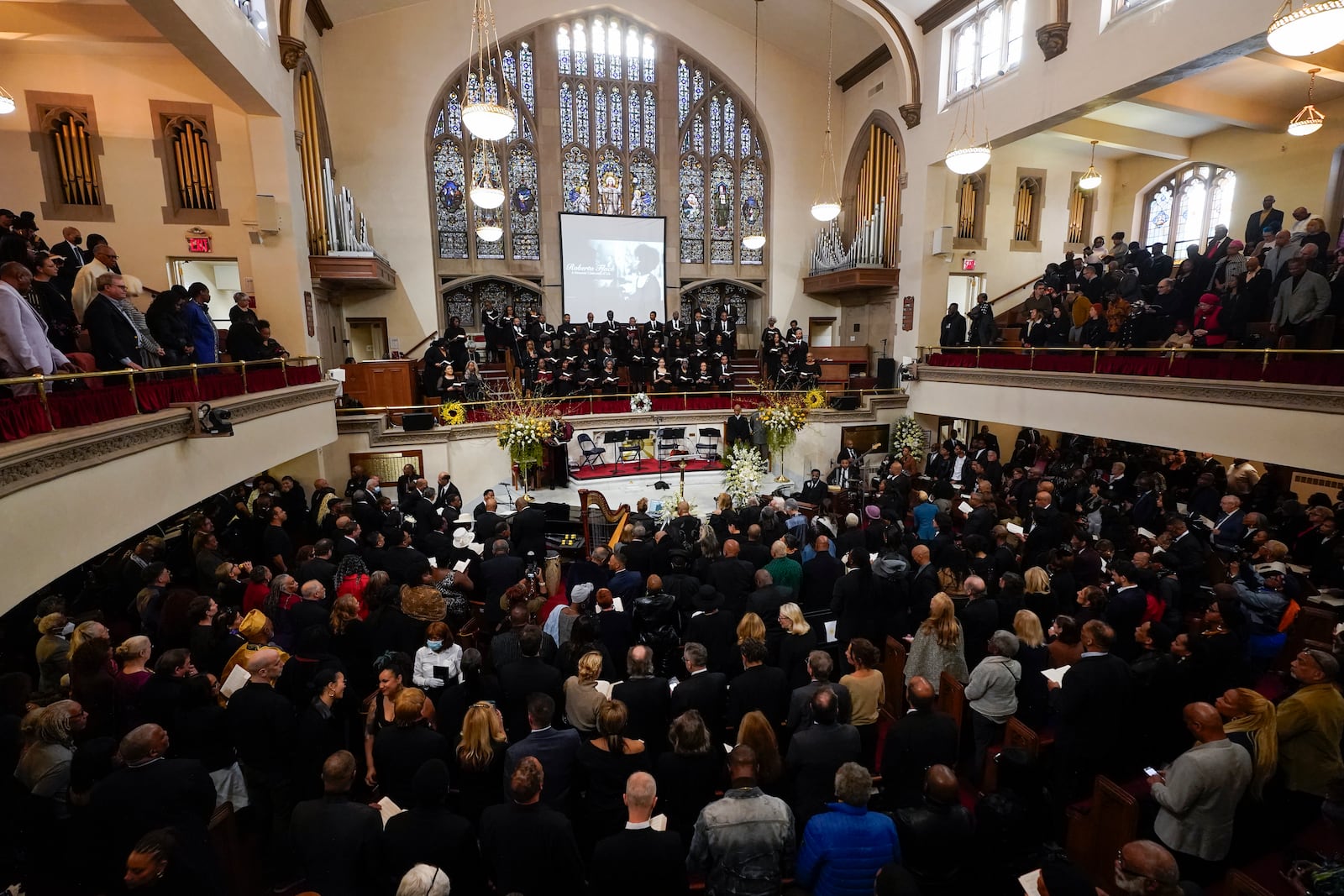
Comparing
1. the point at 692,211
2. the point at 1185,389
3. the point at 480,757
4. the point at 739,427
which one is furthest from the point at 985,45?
the point at 480,757

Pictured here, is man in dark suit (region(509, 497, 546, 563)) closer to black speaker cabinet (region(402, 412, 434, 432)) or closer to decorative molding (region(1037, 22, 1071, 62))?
black speaker cabinet (region(402, 412, 434, 432))

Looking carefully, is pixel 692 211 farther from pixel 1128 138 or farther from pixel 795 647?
pixel 795 647

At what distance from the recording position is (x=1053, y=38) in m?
11.3

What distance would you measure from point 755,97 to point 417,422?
45.6 ft

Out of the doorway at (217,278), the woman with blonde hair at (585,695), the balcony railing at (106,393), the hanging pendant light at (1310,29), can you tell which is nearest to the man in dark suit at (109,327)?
the balcony railing at (106,393)

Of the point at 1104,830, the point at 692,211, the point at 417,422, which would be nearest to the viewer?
the point at 1104,830

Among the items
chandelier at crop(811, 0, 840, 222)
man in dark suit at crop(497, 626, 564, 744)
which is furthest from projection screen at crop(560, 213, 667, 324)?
man in dark suit at crop(497, 626, 564, 744)

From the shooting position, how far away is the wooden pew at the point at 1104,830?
3244 millimetres

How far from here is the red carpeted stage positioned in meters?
13.0

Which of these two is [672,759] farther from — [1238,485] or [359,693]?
[1238,485]

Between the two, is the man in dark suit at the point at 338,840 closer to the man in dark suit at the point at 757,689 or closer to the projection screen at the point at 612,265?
the man in dark suit at the point at 757,689

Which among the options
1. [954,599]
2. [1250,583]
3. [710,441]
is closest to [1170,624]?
[1250,583]

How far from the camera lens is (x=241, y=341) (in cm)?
839

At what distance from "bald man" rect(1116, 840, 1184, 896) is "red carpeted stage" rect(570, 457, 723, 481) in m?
10.9
